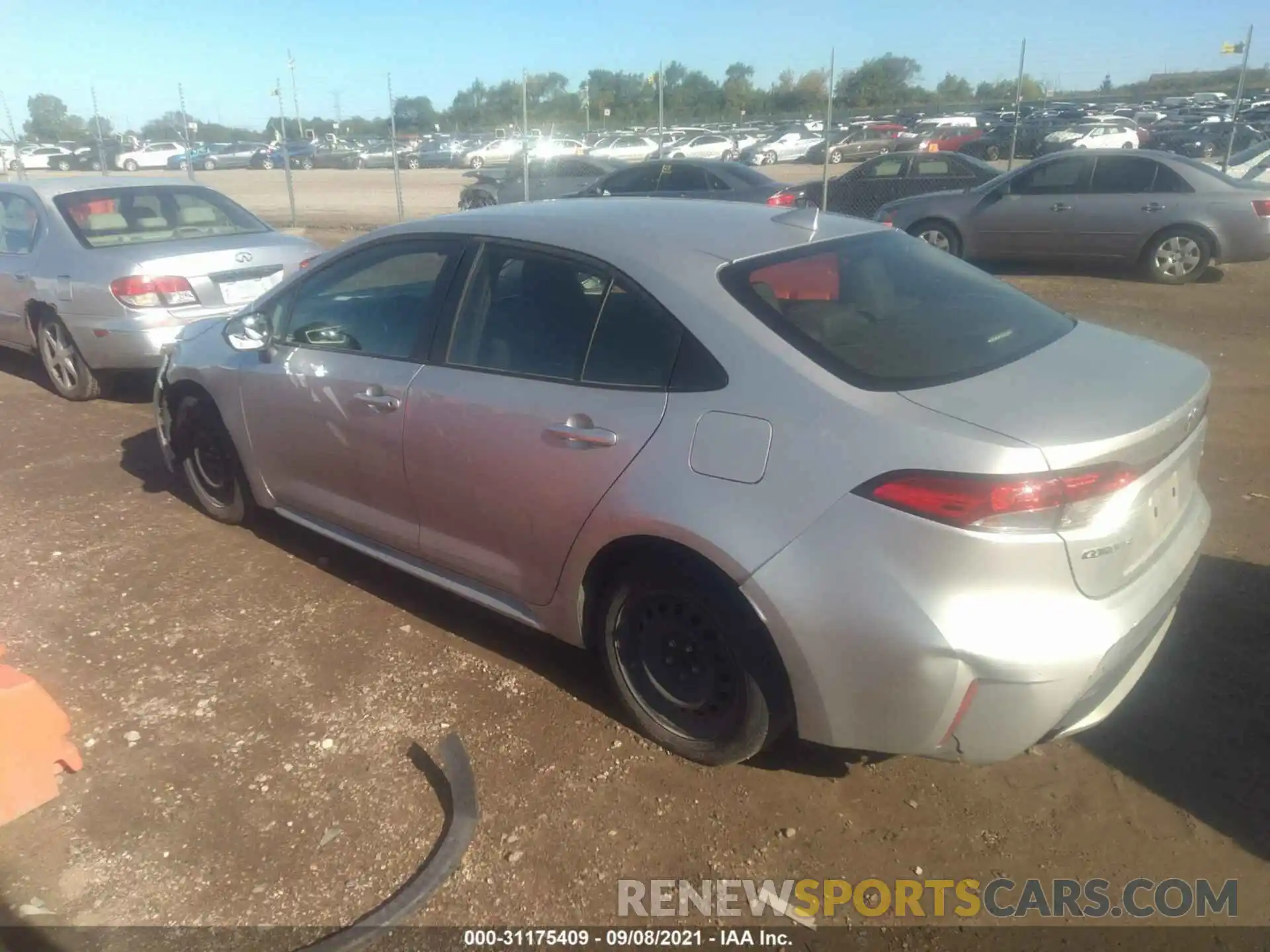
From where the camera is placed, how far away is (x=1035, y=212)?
38.9ft

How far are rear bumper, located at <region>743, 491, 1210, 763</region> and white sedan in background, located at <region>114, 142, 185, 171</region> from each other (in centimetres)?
4785

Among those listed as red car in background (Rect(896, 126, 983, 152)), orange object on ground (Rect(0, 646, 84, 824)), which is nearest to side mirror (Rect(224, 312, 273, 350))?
orange object on ground (Rect(0, 646, 84, 824))

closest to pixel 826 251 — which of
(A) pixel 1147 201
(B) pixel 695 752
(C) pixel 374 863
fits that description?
(B) pixel 695 752

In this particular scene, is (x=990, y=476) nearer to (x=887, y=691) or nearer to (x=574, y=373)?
(x=887, y=691)

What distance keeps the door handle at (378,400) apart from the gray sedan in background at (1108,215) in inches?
395

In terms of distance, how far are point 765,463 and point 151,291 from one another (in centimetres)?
539

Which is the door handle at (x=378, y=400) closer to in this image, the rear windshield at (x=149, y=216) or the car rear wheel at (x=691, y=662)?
the car rear wheel at (x=691, y=662)

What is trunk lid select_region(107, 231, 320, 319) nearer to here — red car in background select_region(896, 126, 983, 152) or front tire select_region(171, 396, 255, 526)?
front tire select_region(171, 396, 255, 526)

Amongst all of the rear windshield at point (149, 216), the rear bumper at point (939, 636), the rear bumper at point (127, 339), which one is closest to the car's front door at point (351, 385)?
the rear bumper at point (939, 636)

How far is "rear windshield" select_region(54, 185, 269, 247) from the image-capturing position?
702cm

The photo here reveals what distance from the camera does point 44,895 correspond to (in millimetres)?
2658

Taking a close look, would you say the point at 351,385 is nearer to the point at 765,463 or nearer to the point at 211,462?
the point at 211,462

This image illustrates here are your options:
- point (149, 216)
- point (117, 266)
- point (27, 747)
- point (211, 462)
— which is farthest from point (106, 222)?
point (27, 747)

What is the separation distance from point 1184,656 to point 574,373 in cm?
248
